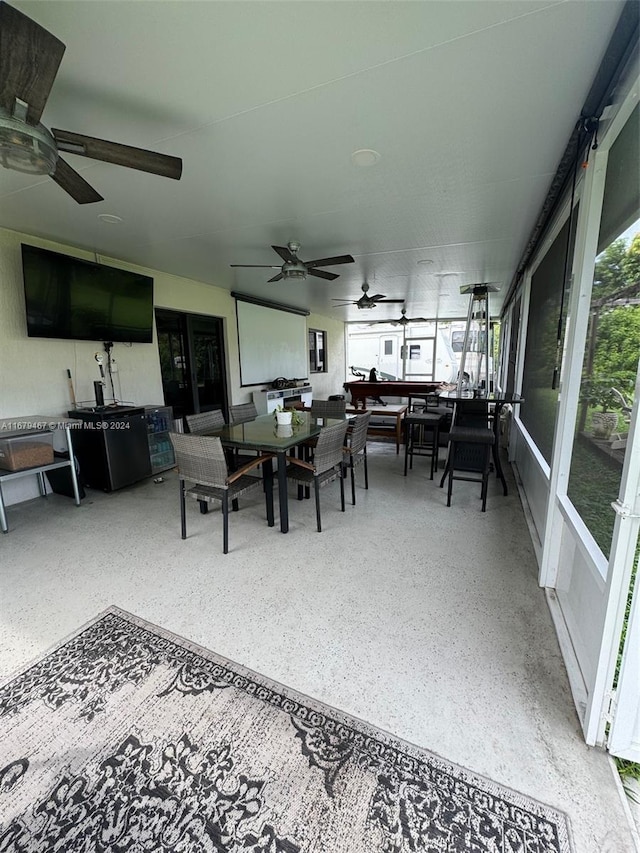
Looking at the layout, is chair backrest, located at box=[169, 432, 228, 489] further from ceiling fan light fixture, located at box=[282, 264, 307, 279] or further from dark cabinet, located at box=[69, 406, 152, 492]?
ceiling fan light fixture, located at box=[282, 264, 307, 279]

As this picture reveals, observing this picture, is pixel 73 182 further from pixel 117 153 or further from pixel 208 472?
pixel 208 472

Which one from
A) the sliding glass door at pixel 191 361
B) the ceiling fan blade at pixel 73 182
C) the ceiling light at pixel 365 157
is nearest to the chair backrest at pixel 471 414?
the ceiling light at pixel 365 157

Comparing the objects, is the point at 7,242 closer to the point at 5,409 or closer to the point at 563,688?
the point at 5,409

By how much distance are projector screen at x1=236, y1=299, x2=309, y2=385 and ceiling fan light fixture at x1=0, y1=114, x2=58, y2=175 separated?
4634 millimetres

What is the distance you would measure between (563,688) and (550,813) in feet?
1.84

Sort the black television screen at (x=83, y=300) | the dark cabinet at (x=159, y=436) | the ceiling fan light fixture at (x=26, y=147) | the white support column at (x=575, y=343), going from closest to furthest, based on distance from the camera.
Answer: the ceiling fan light fixture at (x=26, y=147) → the white support column at (x=575, y=343) → the black television screen at (x=83, y=300) → the dark cabinet at (x=159, y=436)

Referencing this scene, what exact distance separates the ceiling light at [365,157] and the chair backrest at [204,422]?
2.45 metres

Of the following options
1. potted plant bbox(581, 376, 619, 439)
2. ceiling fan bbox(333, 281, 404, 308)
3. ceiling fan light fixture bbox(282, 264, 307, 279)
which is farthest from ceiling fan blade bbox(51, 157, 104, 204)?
ceiling fan bbox(333, 281, 404, 308)

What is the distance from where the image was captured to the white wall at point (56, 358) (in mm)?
3375

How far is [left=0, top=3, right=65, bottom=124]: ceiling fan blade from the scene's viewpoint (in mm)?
1085

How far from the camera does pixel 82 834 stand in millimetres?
1083

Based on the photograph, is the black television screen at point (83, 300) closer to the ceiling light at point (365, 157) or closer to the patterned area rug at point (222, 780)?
the ceiling light at point (365, 157)

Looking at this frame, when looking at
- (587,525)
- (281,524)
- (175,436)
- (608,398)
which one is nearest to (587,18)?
(608,398)

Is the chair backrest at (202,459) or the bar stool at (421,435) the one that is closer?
the chair backrest at (202,459)
